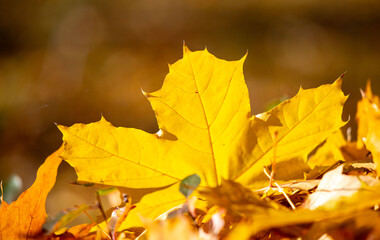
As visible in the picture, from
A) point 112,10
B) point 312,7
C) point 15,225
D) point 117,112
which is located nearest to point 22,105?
point 117,112

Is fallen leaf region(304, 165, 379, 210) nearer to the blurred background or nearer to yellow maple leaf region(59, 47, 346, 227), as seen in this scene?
yellow maple leaf region(59, 47, 346, 227)

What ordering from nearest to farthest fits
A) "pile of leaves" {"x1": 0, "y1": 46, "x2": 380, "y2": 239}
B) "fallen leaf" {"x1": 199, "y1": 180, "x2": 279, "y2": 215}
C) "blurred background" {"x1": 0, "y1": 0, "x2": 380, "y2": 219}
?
"fallen leaf" {"x1": 199, "y1": 180, "x2": 279, "y2": 215} < "pile of leaves" {"x1": 0, "y1": 46, "x2": 380, "y2": 239} < "blurred background" {"x1": 0, "y1": 0, "x2": 380, "y2": 219}

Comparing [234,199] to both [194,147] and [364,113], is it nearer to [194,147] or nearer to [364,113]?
[194,147]

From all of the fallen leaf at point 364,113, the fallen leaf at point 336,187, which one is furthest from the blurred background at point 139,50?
the fallen leaf at point 336,187

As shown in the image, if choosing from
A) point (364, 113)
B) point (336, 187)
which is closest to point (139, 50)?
point (364, 113)

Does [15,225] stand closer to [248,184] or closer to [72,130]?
[72,130]

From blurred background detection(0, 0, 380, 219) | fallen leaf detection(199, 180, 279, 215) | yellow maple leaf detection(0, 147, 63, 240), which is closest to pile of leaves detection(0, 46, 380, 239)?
yellow maple leaf detection(0, 147, 63, 240)
